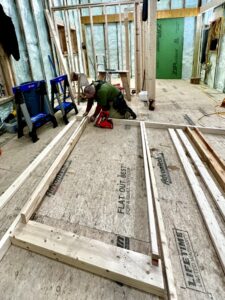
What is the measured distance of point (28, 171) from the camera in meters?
2.10

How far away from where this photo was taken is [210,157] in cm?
218

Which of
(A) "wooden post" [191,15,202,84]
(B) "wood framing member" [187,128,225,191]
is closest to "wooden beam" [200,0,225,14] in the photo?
(A) "wooden post" [191,15,202,84]

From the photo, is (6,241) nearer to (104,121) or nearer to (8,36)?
A: (104,121)

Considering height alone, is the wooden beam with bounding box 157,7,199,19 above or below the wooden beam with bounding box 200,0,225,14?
above

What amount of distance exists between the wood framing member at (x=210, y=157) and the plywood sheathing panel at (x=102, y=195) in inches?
28.4

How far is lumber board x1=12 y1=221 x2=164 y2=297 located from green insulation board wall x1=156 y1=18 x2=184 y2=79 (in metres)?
7.37

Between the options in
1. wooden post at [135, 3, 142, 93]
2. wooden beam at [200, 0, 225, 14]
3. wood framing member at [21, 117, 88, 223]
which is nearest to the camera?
wood framing member at [21, 117, 88, 223]

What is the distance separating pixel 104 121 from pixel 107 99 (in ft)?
1.18

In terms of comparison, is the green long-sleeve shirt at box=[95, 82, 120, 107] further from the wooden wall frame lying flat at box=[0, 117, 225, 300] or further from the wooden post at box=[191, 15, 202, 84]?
the wooden post at box=[191, 15, 202, 84]

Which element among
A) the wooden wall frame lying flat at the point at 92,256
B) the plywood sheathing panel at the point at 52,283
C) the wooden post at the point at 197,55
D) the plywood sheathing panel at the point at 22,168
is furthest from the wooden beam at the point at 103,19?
the plywood sheathing panel at the point at 52,283

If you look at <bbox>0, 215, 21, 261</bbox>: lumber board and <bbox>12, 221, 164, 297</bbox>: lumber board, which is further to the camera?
<bbox>0, 215, 21, 261</bbox>: lumber board

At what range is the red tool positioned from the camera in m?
3.22

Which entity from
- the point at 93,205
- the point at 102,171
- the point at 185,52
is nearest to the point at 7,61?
the point at 102,171

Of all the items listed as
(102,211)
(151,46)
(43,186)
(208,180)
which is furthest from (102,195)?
(151,46)
